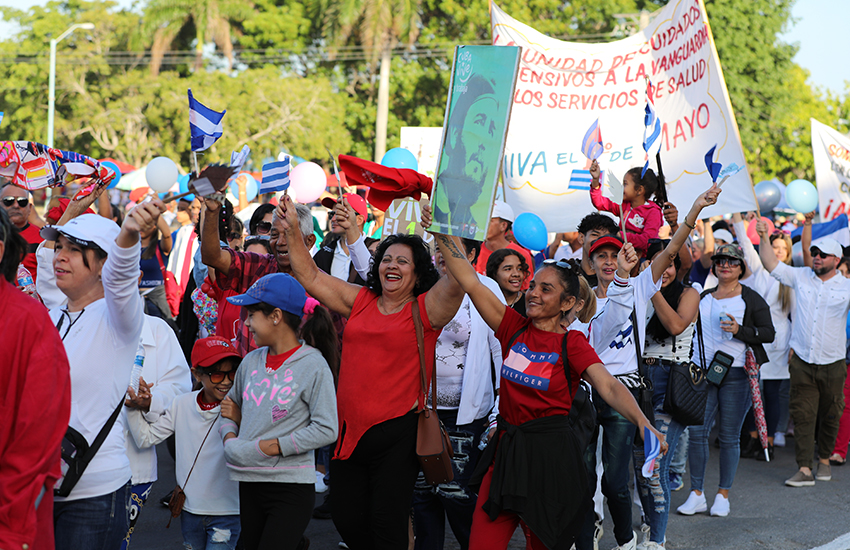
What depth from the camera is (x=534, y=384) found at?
157 inches

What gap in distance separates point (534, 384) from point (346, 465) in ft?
3.36

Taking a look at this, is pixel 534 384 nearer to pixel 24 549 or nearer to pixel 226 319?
pixel 226 319

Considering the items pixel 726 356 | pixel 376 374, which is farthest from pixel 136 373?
pixel 726 356

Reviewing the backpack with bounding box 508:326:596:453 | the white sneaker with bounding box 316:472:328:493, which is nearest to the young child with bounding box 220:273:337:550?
the backpack with bounding box 508:326:596:453

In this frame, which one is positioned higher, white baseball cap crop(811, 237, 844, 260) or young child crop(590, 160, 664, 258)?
young child crop(590, 160, 664, 258)

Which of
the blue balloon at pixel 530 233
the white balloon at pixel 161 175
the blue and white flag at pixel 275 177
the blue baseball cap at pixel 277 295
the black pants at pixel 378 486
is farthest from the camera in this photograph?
the white balloon at pixel 161 175

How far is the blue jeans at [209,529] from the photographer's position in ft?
13.4

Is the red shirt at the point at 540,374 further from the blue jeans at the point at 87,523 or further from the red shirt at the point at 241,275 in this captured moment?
the blue jeans at the point at 87,523

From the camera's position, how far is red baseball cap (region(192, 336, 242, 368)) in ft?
13.5

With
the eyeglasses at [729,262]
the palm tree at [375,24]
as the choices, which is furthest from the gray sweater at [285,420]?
the palm tree at [375,24]

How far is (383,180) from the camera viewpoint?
4.11m

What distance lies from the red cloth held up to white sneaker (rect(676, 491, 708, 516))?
147 inches

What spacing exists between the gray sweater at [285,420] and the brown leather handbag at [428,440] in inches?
19.3

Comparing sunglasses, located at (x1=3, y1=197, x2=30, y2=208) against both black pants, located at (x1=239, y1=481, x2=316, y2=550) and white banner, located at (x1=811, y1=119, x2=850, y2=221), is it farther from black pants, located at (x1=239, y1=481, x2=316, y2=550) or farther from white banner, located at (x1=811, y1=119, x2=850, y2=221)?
white banner, located at (x1=811, y1=119, x2=850, y2=221)
